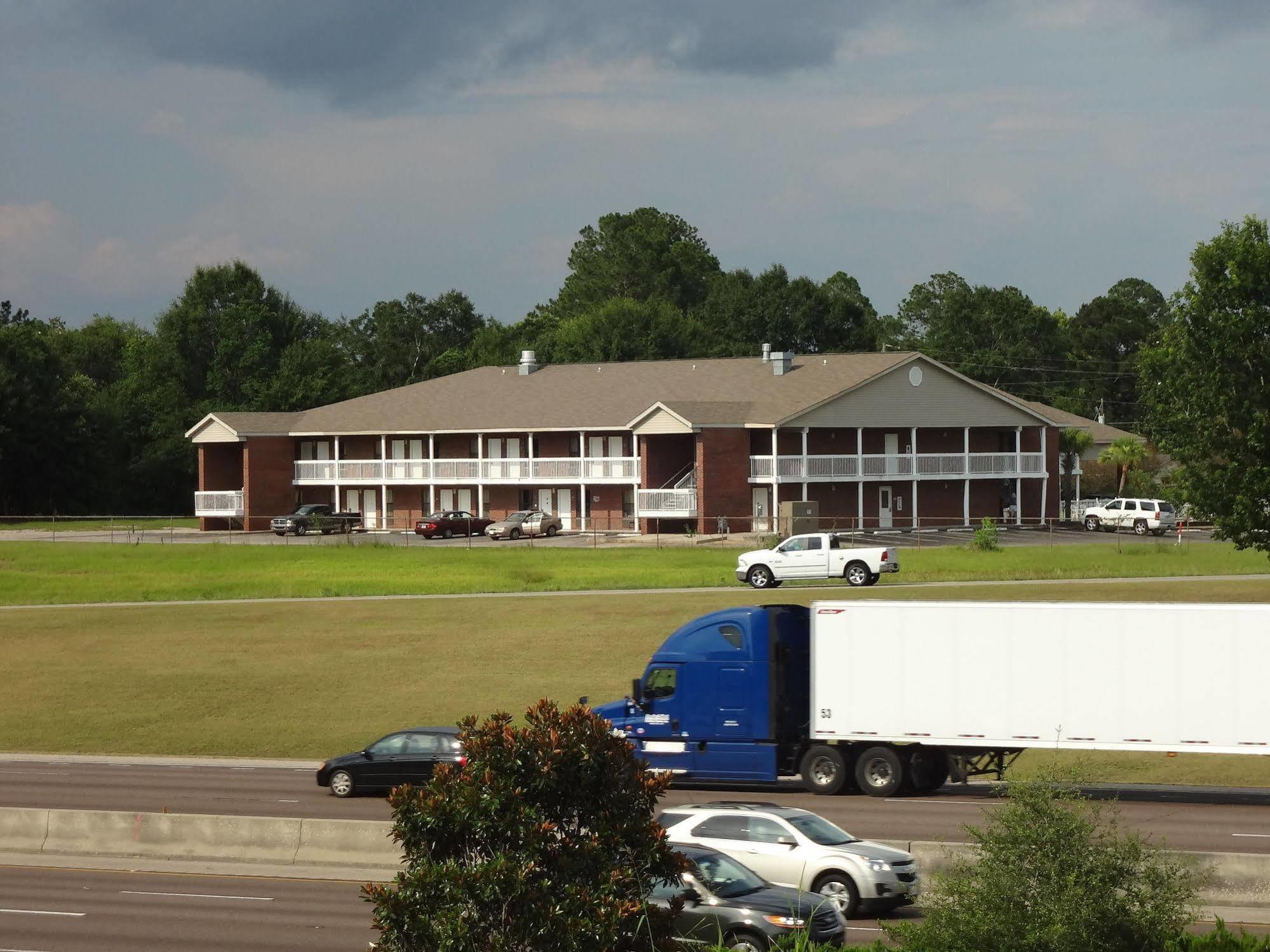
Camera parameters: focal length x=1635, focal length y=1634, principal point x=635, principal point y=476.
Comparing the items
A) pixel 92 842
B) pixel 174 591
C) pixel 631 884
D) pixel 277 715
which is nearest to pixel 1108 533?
pixel 174 591

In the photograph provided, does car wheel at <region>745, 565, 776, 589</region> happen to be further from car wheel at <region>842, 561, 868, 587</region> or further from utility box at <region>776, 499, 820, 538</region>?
utility box at <region>776, 499, 820, 538</region>

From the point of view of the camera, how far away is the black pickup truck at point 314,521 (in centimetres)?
8856

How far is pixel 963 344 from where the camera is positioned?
484 ft

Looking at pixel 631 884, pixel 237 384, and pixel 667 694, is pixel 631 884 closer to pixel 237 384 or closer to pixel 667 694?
pixel 667 694

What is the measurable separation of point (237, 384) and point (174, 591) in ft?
248

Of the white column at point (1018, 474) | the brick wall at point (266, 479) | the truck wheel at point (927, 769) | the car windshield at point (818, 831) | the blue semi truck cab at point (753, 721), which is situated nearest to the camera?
the car windshield at point (818, 831)

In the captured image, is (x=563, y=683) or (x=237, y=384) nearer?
(x=563, y=683)

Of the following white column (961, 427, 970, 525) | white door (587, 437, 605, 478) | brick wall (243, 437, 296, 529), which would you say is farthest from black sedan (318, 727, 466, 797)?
brick wall (243, 437, 296, 529)

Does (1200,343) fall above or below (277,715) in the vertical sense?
above

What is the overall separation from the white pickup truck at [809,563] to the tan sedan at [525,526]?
84.1ft

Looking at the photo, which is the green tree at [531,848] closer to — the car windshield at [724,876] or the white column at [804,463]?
the car windshield at [724,876]

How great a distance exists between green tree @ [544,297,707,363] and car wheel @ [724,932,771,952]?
11826 cm

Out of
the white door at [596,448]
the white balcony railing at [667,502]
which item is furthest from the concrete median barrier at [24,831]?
the white door at [596,448]

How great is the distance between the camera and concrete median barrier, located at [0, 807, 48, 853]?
2389cm
